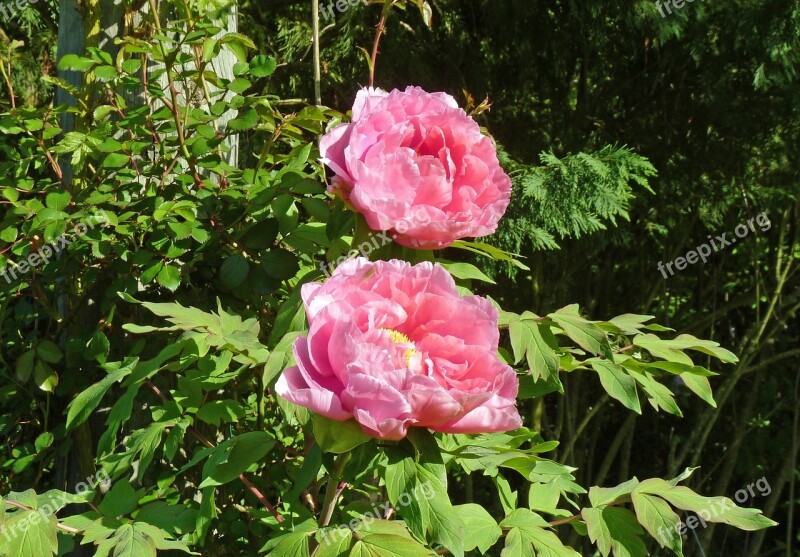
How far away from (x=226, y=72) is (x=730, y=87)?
79.9 inches

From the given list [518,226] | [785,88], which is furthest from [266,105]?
[785,88]

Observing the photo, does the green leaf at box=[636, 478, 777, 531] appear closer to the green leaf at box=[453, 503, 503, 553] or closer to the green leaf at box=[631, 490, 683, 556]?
the green leaf at box=[631, 490, 683, 556]

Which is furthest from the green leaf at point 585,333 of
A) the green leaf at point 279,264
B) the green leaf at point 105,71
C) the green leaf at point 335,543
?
the green leaf at point 105,71

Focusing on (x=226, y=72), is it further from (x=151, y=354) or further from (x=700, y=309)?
(x=700, y=309)

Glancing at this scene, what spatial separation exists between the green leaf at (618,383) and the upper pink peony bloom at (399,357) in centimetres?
41

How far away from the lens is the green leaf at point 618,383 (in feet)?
4.20

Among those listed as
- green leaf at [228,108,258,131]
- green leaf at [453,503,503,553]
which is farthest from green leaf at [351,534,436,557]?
green leaf at [228,108,258,131]

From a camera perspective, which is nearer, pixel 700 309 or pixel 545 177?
pixel 545 177

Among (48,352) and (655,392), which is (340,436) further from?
(48,352)

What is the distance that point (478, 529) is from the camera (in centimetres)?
129

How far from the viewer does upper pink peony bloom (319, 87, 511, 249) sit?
3.53ft

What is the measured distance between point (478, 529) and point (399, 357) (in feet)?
1.71

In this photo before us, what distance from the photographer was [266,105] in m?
1.67

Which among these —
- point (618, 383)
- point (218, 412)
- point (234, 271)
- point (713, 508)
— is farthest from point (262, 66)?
point (713, 508)
